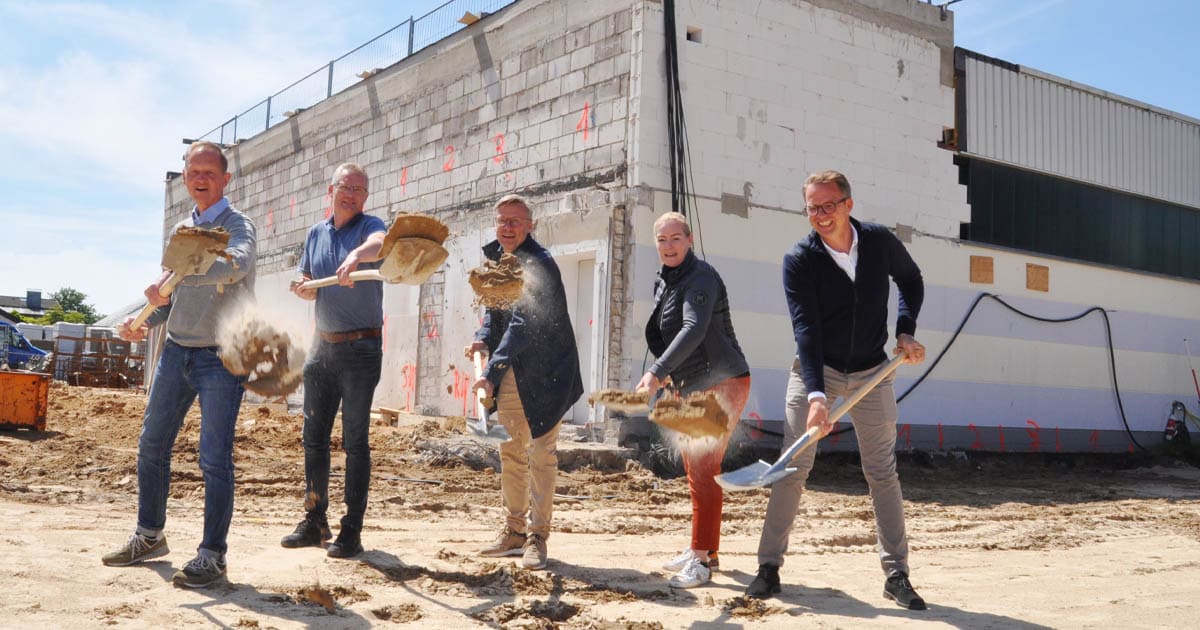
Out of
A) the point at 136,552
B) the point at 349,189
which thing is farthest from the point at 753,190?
the point at 136,552

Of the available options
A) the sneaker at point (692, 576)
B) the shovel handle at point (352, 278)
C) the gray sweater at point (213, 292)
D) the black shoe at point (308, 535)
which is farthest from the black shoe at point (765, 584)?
the gray sweater at point (213, 292)

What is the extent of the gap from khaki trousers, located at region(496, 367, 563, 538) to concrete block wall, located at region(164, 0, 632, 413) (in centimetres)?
589

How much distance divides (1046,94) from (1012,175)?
5.24ft

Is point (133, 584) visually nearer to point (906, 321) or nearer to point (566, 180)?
point (906, 321)

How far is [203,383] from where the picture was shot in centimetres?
417

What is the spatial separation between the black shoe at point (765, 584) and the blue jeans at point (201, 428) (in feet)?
7.56

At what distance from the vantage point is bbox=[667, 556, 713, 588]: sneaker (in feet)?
15.0

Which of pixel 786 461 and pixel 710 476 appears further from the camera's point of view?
pixel 710 476

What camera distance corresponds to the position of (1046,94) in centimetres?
1481

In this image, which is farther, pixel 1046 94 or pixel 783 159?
pixel 1046 94

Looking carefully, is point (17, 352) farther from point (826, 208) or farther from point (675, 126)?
point (826, 208)

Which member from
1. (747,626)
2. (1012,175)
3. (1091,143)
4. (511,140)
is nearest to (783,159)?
(511,140)

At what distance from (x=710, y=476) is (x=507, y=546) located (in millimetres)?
1169

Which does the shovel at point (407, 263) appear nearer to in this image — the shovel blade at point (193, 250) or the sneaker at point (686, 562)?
the shovel blade at point (193, 250)
